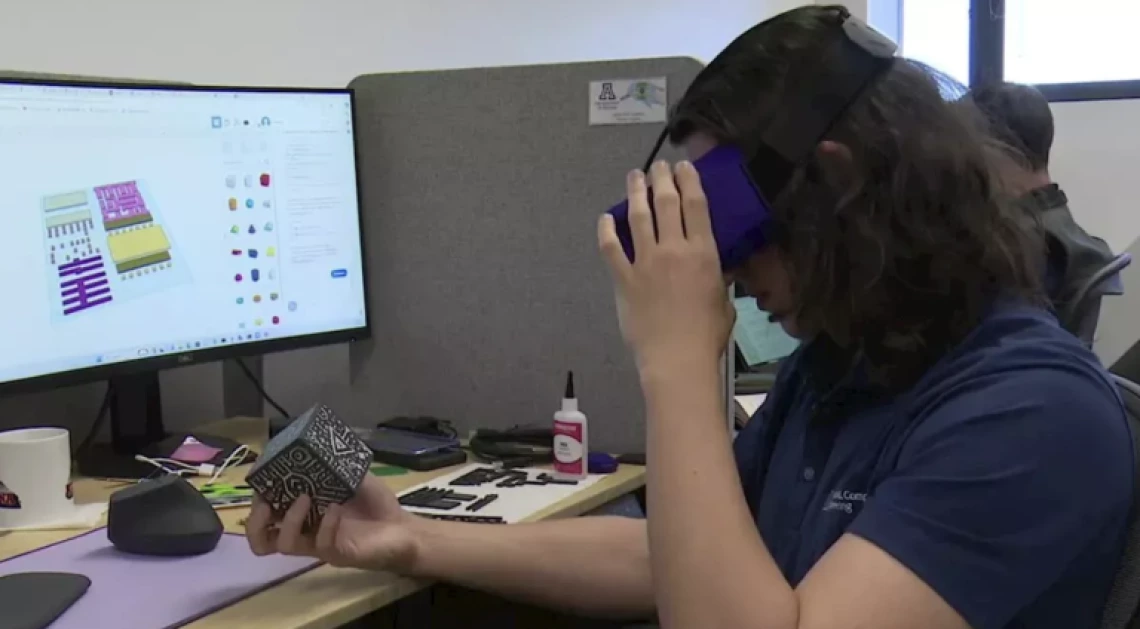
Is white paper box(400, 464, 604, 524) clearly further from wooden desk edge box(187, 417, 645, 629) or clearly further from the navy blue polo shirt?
the navy blue polo shirt

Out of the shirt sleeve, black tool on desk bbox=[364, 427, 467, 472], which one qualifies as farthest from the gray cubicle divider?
the shirt sleeve

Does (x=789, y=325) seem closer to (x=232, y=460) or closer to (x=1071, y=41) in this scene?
(x=232, y=460)

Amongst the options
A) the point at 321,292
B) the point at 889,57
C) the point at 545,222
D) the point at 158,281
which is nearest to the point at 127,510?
the point at 158,281

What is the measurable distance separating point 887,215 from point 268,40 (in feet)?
4.49

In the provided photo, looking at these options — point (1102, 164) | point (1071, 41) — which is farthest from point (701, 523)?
point (1071, 41)

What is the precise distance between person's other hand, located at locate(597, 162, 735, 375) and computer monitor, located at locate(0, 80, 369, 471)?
25.5 inches

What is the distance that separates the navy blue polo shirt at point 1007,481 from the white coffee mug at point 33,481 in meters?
0.76

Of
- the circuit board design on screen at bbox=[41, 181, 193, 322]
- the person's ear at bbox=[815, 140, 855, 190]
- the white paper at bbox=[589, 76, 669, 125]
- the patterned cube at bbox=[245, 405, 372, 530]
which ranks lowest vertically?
the patterned cube at bbox=[245, 405, 372, 530]

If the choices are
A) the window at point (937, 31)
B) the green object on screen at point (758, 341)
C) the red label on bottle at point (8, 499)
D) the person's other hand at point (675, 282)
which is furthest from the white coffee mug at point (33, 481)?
the window at point (937, 31)

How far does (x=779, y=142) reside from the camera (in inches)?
36.9

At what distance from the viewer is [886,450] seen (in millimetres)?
928

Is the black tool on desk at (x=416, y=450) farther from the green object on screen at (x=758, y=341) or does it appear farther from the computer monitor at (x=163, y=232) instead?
the green object on screen at (x=758, y=341)

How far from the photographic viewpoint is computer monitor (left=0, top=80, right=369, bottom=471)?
1250 millimetres

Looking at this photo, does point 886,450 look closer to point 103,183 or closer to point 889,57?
point 889,57
